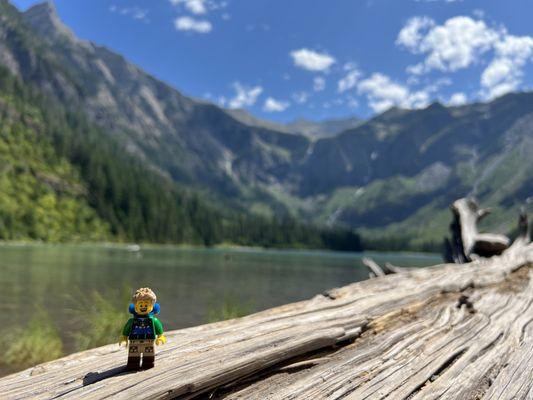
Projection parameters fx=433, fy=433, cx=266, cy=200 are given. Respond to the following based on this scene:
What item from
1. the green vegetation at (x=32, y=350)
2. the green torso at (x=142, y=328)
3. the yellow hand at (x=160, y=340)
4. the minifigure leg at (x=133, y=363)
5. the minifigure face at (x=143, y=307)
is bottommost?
the green vegetation at (x=32, y=350)

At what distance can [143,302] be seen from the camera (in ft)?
17.5

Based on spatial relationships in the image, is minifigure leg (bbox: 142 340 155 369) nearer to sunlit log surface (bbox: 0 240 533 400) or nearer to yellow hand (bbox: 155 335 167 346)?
sunlit log surface (bbox: 0 240 533 400)

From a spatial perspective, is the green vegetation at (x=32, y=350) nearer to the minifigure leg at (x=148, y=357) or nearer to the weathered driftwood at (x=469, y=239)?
the minifigure leg at (x=148, y=357)

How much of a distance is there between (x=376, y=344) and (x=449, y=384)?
4.03ft

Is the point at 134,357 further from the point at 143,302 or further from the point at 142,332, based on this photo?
the point at 143,302

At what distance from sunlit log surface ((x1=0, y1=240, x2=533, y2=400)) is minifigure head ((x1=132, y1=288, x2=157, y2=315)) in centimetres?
61

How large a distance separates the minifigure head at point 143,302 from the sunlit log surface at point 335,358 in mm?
615

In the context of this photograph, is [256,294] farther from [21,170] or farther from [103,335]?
[21,170]

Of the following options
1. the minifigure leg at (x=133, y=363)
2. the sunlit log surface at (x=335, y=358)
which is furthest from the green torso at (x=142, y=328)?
the sunlit log surface at (x=335, y=358)

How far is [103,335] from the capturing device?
43.4 feet

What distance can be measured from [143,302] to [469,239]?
14.5 m

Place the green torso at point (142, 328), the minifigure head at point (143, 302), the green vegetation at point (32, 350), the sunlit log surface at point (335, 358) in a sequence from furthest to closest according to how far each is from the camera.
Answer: the green vegetation at point (32, 350) → the minifigure head at point (143, 302) → the green torso at point (142, 328) → the sunlit log surface at point (335, 358)

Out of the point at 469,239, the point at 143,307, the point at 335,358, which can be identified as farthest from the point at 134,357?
the point at 469,239

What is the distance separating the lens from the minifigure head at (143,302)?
5301mm
